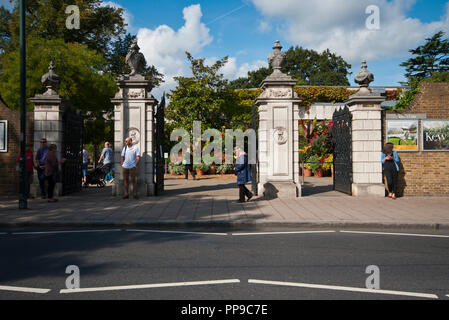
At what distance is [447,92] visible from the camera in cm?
1288

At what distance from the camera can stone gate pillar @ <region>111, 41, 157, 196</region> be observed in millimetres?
12430

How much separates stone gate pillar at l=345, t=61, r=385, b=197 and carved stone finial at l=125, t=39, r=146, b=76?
7.49 meters

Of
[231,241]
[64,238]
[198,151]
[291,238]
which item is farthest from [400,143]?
[198,151]

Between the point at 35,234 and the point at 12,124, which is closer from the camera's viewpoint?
the point at 35,234

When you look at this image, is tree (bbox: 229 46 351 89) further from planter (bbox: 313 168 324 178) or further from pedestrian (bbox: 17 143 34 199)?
pedestrian (bbox: 17 143 34 199)

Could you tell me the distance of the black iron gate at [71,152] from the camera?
12898 millimetres

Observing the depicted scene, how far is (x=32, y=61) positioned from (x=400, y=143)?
1787cm

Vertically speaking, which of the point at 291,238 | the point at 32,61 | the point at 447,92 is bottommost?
the point at 291,238

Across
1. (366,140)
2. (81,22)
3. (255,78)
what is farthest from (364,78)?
(255,78)

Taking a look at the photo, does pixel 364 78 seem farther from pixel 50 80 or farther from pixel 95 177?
pixel 95 177

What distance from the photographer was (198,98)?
80.5 feet

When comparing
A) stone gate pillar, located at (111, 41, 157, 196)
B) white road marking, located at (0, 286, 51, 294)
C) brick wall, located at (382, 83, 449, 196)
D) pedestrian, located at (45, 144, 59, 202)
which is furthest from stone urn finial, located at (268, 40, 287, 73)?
white road marking, located at (0, 286, 51, 294)

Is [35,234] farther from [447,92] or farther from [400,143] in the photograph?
[447,92]
